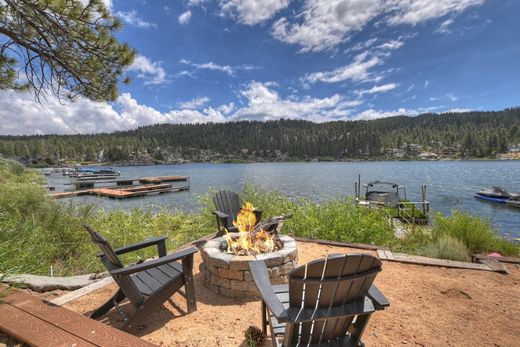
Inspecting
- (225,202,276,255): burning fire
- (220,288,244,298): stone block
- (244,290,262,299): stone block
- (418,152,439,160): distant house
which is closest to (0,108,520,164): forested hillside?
(418,152,439,160): distant house

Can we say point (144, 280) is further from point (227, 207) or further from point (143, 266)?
point (227, 207)

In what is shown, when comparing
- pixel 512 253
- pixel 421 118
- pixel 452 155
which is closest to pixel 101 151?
pixel 512 253

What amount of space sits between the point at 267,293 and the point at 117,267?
1442mm

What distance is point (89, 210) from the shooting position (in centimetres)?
644

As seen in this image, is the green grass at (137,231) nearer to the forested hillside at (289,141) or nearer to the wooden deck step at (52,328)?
the wooden deck step at (52,328)

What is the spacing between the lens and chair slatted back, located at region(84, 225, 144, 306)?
7.78ft

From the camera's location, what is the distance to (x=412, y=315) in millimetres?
2809

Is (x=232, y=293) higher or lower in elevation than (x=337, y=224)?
lower

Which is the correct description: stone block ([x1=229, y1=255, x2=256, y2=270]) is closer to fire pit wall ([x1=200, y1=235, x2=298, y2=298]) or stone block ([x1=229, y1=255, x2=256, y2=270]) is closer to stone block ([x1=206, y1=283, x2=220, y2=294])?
fire pit wall ([x1=200, y1=235, x2=298, y2=298])

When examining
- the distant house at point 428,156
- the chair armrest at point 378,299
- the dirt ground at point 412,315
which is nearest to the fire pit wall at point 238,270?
the dirt ground at point 412,315

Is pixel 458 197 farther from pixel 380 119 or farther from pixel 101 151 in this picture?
pixel 380 119

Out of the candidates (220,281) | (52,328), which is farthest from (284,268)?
(52,328)

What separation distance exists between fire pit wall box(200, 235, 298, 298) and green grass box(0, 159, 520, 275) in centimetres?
219

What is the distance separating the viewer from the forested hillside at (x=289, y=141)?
77375 mm
